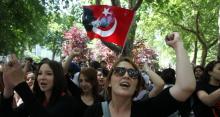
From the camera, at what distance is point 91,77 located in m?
5.72

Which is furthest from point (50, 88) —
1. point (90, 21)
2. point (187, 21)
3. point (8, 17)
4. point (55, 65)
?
point (187, 21)

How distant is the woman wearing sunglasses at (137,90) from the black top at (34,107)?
403 millimetres

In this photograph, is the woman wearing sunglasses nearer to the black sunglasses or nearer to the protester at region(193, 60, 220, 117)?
the black sunglasses

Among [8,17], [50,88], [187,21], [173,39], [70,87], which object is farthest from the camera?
[187,21]

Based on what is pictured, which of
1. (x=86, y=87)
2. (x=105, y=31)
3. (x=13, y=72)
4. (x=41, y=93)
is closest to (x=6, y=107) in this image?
(x=41, y=93)

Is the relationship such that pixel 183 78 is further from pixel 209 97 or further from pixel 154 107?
pixel 209 97

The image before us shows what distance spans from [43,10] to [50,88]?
14.6 metres

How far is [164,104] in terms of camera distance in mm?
3354

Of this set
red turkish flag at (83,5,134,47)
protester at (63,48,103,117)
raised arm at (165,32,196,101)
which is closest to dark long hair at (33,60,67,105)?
protester at (63,48,103,117)

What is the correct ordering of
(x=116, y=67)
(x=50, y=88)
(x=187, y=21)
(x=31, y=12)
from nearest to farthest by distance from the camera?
1. (x=116, y=67)
2. (x=50, y=88)
3. (x=31, y=12)
4. (x=187, y=21)

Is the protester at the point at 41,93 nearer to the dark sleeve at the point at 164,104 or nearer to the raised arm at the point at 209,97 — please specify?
the dark sleeve at the point at 164,104

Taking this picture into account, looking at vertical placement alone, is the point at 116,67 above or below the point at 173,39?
below

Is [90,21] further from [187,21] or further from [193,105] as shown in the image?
[187,21]

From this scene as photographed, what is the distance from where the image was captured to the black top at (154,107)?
3336 millimetres
